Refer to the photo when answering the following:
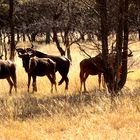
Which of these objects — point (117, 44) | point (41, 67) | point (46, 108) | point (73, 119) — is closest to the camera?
point (73, 119)

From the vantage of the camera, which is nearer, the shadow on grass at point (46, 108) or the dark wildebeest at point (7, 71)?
the shadow on grass at point (46, 108)

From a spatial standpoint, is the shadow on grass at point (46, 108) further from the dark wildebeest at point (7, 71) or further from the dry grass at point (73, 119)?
the dark wildebeest at point (7, 71)

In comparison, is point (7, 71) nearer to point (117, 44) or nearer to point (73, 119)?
point (117, 44)

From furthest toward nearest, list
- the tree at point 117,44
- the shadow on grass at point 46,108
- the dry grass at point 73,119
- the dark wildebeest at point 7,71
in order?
the dark wildebeest at point 7,71 < the tree at point 117,44 < the shadow on grass at point 46,108 < the dry grass at point 73,119

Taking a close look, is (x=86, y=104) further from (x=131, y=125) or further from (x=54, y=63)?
(x=54, y=63)

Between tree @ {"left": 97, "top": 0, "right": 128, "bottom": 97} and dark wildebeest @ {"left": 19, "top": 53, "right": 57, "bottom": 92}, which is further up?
tree @ {"left": 97, "top": 0, "right": 128, "bottom": 97}

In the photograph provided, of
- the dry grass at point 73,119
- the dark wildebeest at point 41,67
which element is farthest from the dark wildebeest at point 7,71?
the dry grass at point 73,119

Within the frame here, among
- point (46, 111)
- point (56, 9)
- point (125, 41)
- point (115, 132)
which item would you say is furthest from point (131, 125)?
point (56, 9)

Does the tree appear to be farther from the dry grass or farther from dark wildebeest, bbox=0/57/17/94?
dark wildebeest, bbox=0/57/17/94

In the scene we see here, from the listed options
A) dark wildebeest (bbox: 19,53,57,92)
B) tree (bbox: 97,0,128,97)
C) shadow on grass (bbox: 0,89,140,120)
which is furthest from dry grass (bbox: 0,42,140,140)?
dark wildebeest (bbox: 19,53,57,92)

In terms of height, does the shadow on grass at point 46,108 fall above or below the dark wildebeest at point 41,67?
below

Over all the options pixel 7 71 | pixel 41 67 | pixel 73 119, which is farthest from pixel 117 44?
pixel 7 71

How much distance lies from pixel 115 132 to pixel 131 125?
0.58m

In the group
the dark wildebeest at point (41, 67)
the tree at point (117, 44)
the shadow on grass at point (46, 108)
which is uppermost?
the tree at point (117, 44)
